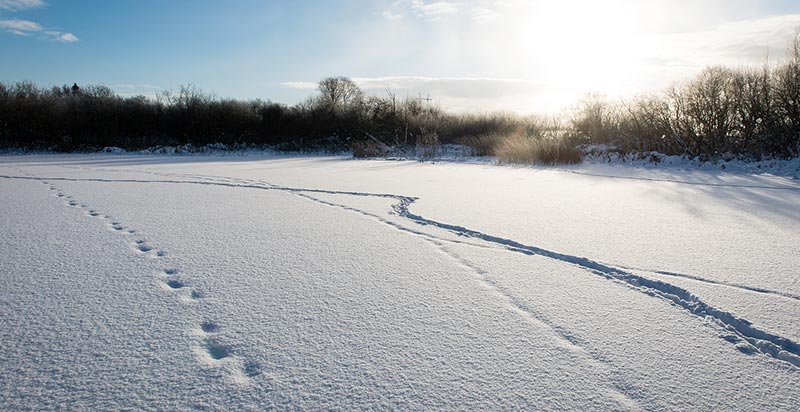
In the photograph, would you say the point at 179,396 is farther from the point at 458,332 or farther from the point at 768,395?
the point at 768,395

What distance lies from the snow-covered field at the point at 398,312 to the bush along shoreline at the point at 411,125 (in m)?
7.46

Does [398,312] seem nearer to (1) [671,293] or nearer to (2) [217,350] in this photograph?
(2) [217,350]

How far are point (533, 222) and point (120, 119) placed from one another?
22.4 meters

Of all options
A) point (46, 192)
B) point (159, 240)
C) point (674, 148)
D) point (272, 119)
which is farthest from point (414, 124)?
point (159, 240)

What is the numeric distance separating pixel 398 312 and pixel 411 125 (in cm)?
2038

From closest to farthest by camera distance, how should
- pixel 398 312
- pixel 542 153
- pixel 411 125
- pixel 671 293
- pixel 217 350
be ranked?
pixel 217 350 < pixel 398 312 < pixel 671 293 < pixel 542 153 < pixel 411 125

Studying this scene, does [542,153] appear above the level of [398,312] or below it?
above

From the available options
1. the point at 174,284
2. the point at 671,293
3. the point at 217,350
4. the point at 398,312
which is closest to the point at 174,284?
the point at 174,284

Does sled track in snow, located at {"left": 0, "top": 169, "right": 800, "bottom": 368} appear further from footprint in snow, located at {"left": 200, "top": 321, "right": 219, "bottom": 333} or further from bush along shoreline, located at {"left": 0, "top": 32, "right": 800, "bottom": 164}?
bush along shoreline, located at {"left": 0, "top": 32, "right": 800, "bottom": 164}

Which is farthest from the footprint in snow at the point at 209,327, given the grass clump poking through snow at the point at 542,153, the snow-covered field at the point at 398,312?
the grass clump poking through snow at the point at 542,153

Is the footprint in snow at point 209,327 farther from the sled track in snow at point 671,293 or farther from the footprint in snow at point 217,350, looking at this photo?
the sled track in snow at point 671,293

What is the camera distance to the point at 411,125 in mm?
21438

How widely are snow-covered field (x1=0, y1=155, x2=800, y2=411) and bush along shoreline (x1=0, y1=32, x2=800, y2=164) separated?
7.46 m

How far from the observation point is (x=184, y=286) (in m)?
1.76
